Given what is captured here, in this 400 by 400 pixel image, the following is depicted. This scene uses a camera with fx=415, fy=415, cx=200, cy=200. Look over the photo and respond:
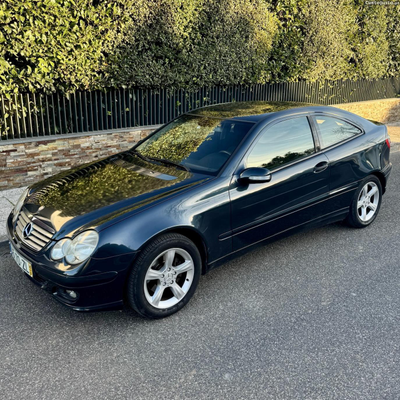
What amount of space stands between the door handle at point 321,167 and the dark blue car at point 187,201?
0.03 ft

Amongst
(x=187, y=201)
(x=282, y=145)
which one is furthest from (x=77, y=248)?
(x=282, y=145)

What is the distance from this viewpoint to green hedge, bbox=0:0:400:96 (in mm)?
6172

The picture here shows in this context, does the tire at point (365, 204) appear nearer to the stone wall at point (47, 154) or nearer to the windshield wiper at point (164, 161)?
the windshield wiper at point (164, 161)

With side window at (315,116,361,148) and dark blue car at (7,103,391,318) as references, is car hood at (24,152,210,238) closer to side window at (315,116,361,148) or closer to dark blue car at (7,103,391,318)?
dark blue car at (7,103,391,318)

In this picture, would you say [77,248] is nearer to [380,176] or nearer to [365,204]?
[365,204]

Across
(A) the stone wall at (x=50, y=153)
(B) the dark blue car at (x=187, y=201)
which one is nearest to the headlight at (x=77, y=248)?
(B) the dark blue car at (x=187, y=201)

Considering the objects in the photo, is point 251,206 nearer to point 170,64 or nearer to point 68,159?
point 68,159

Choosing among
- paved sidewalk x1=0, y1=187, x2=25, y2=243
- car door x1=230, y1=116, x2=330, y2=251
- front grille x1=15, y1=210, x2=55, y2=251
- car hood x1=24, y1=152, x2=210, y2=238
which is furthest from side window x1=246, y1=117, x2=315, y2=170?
paved sidewalk x1=0, y1=187, x2=25, y2=243

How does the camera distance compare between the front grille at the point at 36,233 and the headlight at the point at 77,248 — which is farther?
the front grille at the point at 36,233

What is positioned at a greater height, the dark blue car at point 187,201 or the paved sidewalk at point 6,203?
the dark blue car at point 187,201

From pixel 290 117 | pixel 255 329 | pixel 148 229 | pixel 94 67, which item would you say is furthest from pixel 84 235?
pixel 94 67

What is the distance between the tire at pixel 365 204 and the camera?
4.86 meters

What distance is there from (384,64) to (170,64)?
25.6ft

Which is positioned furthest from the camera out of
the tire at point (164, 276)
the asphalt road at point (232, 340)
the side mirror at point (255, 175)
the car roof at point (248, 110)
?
the car roof at point (248, 110)
